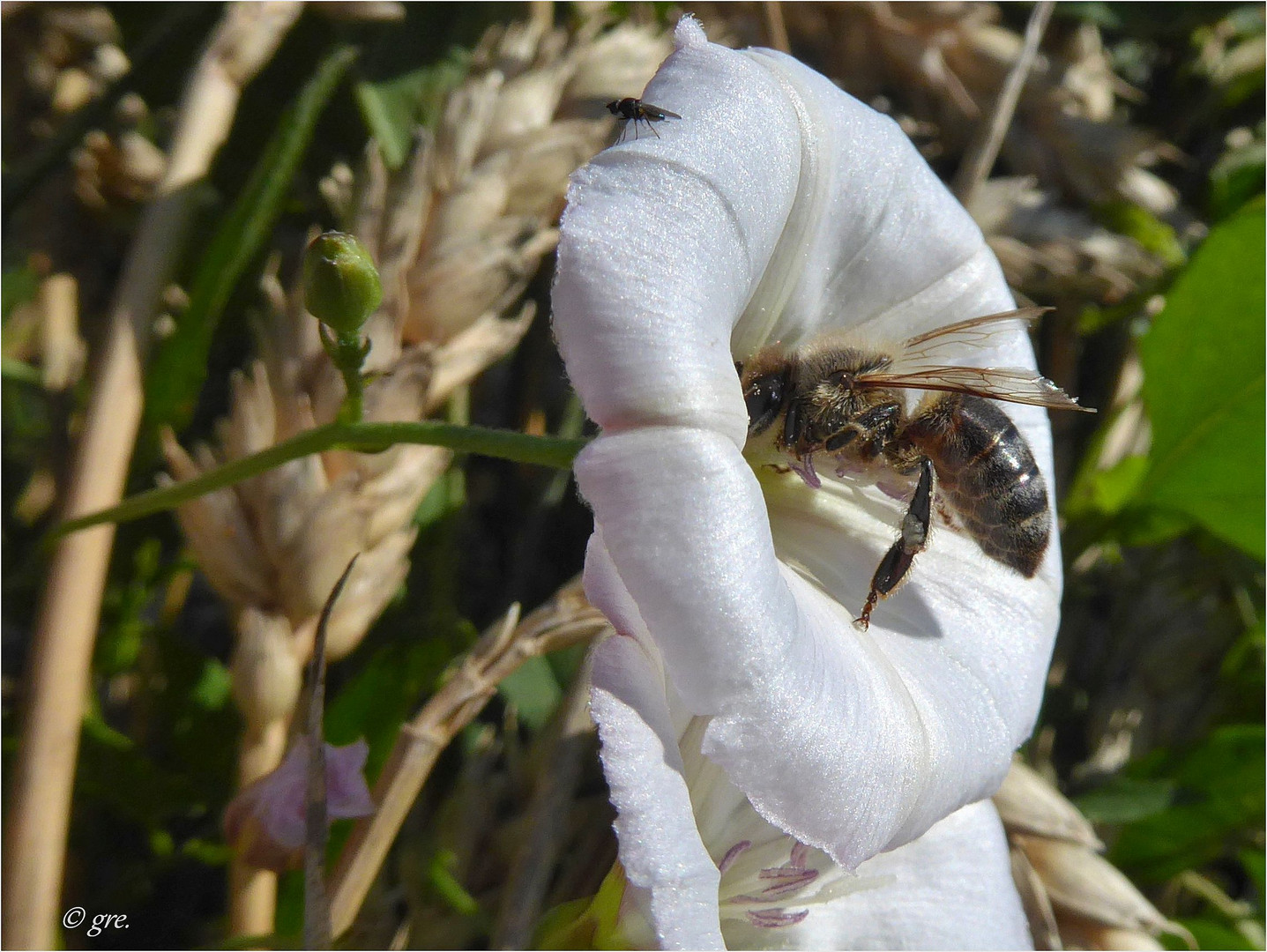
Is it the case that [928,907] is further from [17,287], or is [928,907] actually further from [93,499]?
[17,287]

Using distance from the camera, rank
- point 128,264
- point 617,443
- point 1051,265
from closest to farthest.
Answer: point 617,443, point 128,264, point 1051,265

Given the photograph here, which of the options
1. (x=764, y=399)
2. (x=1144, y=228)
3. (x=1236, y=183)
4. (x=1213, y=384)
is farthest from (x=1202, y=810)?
(x=1236, y=183)

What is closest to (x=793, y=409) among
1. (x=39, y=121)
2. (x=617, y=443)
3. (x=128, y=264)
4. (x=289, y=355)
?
(x=617, y=443)

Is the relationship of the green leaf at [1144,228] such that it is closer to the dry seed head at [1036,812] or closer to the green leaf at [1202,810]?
the green leaf at [1202,810]

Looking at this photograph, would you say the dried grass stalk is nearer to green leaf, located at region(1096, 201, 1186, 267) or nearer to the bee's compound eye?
the bee's compound eye

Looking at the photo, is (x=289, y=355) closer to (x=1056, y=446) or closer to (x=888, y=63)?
(x=888, y=63)
